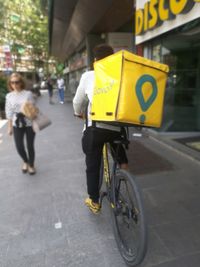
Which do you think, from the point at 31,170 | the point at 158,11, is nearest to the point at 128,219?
the point at 31,170

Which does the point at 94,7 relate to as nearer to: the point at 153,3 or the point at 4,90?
the point at 153,3

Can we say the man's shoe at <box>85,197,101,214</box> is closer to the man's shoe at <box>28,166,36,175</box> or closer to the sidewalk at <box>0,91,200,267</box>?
Result: the sidewalk at <box>0,91,200,267</box>

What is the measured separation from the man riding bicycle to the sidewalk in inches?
21.9

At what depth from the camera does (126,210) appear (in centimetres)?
268

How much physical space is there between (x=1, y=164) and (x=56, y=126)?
14.0 feet

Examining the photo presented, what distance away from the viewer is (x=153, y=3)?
6.31m

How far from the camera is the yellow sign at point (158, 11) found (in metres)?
5.27

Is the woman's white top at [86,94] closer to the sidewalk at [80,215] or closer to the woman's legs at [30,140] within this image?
the sidewalk at [80,215]

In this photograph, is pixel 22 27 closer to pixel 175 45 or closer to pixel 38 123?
pixel 175 45

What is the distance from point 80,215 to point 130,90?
191 cm

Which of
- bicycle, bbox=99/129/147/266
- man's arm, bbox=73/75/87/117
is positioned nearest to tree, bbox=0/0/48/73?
man's arm, bbox=73/75/87/117

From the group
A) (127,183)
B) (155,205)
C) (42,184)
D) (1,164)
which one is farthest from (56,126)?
(127,183)

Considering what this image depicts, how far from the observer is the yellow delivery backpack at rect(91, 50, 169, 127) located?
2.31 m

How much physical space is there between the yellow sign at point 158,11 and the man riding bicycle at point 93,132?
118 inches
